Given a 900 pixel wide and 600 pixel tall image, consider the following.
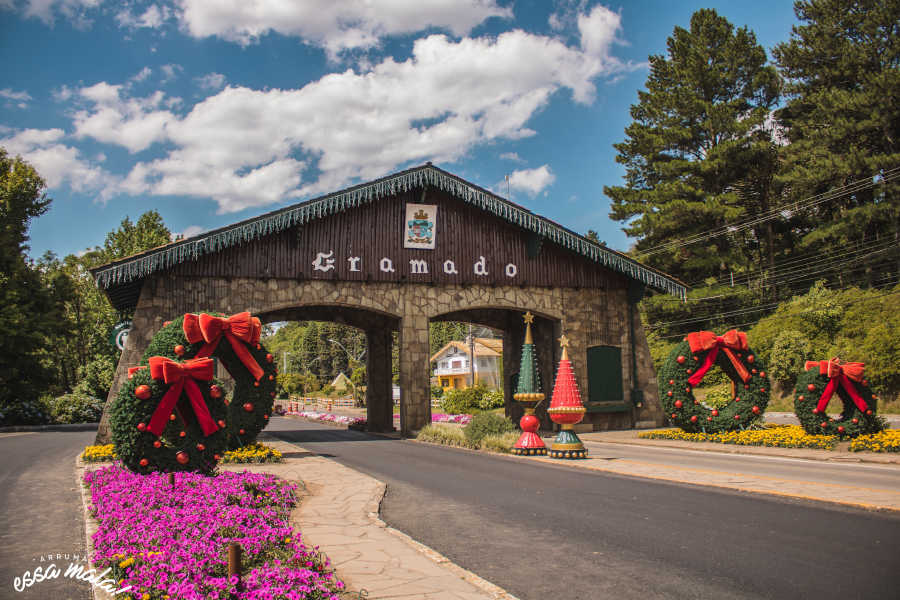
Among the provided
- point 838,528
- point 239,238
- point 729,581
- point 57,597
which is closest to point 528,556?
point 729,581

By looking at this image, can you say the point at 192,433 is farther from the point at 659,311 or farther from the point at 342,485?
the point at 659,311

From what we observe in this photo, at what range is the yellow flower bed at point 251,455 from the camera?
530 inches

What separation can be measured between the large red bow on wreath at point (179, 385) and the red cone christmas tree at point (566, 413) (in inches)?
318

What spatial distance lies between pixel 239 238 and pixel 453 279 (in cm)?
706

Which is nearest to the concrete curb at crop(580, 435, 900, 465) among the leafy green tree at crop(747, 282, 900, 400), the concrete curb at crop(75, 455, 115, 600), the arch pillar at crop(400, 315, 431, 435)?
the arch pillar at crop(400, 315, 431, 435)

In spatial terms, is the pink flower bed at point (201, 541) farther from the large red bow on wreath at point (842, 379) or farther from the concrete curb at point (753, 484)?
the large red bow on wreath at point (842, 379)

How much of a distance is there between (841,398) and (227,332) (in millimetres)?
13410

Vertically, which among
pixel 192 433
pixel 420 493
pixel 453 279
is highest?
pixel 453 279

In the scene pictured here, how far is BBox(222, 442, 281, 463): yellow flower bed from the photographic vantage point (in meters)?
13.5

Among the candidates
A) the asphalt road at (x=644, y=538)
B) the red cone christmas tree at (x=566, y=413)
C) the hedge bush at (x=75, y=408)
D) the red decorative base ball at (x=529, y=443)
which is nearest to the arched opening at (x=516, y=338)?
the red decorative base ball at (x=529, y=443)

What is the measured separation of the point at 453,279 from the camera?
2156 centimetres

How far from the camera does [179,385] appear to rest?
8.49 m

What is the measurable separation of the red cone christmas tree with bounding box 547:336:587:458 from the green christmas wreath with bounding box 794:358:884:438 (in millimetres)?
5364

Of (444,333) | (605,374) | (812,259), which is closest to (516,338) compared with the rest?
(605,374)
